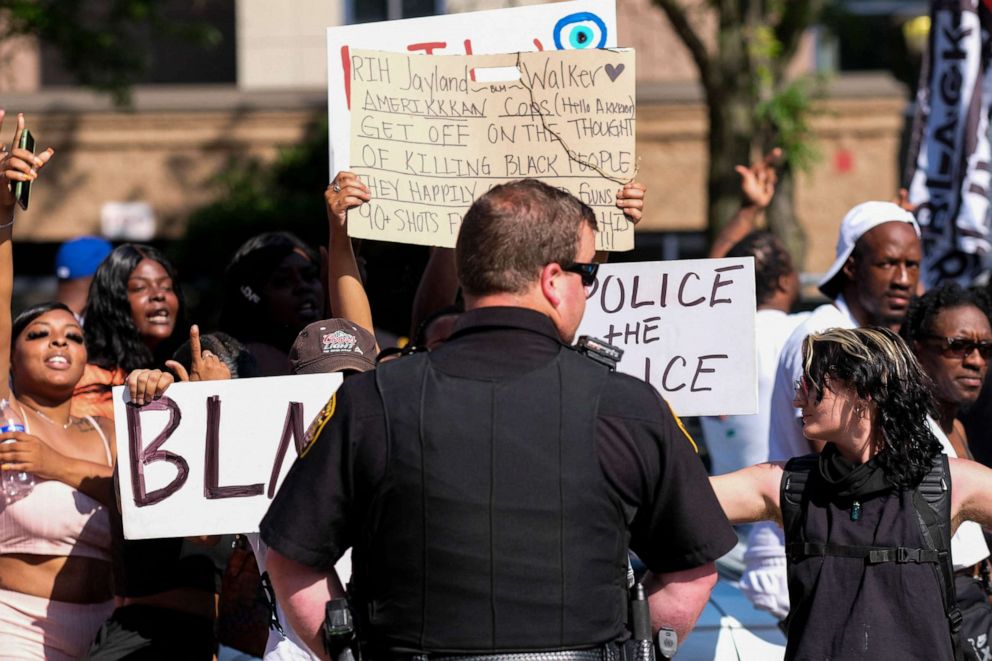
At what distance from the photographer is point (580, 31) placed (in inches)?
190

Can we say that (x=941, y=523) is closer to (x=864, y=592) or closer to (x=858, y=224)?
(x=864, y=592)

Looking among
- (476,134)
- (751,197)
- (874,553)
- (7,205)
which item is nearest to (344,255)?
(476,134)

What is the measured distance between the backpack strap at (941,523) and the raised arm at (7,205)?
2.55 meters

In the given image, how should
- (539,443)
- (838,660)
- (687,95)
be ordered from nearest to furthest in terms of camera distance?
1. (539,443)
2. (838,660)
3. (687,95)

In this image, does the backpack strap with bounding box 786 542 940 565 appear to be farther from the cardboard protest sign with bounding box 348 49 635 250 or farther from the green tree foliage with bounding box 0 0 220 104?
the green tree foliage with bounding box 0 0 220 104

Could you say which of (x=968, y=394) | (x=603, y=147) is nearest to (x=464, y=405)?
(x=603, y=147)

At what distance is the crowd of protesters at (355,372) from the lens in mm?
3719

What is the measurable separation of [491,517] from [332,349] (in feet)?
4.20

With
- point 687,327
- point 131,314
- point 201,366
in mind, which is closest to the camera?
point 201,366

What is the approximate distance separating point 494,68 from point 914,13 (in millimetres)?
15974

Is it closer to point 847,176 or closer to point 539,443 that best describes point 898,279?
point 539,443

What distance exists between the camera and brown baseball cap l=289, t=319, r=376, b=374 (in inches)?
158

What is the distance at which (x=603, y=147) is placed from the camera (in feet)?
14.7

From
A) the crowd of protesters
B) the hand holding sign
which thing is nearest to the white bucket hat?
the crowd of protesters
